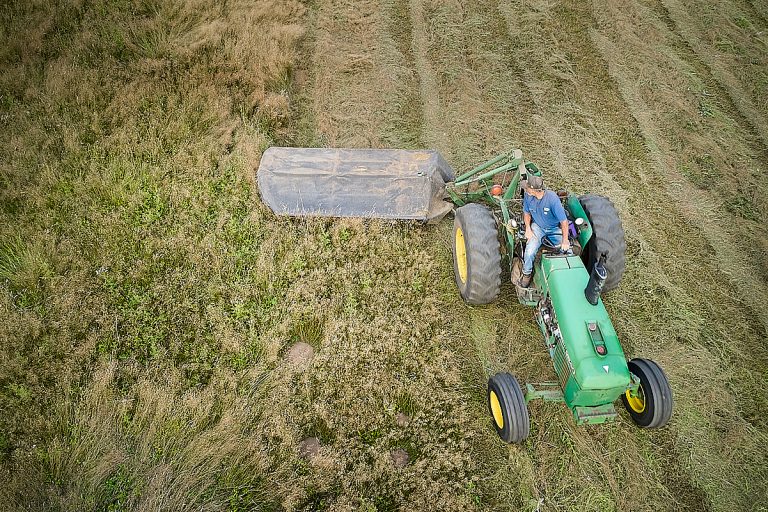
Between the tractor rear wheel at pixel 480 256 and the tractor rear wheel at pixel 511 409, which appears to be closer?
the tractor rear wheel at pixel 511 409

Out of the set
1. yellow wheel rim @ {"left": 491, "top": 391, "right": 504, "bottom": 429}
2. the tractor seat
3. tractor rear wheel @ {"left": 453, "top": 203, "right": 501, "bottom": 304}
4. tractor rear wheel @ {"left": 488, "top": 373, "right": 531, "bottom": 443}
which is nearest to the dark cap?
the tractor seat

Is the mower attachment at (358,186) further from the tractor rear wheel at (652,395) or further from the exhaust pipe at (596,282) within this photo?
the tractor rear wheel at (652,395)

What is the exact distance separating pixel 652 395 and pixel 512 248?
6.85ft

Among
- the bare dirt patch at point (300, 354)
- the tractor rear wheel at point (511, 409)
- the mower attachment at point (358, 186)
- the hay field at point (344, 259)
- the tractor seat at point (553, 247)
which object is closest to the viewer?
the tractor rear wheel at point (511, 409)

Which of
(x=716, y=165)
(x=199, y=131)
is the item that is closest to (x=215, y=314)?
(x=199, y=131)

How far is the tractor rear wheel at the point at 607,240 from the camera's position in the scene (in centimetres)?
632

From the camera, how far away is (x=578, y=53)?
34.2 ft

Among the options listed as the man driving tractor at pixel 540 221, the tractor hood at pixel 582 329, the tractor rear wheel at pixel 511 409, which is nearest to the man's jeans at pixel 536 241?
the man driving tractor at pixel 540 221

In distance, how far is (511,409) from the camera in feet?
17.3

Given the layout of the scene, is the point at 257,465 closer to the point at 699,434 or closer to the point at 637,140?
the point at 699,434

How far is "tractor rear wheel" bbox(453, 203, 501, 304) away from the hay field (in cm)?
53

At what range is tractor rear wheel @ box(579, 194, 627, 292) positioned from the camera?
20.7 ft

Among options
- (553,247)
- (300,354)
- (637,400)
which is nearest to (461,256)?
(553,247)

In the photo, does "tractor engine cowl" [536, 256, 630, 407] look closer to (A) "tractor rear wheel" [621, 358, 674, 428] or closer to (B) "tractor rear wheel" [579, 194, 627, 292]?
(A) "tractor rear wheel" [621, 358, 674, 428]
